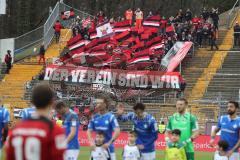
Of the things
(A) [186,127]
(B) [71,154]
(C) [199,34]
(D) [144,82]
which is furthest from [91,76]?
(B) [71,154]

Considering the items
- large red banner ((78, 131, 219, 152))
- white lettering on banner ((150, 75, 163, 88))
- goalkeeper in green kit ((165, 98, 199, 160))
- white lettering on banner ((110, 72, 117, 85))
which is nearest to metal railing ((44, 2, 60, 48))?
white lettering on banner ((110, 72, 117, 85))

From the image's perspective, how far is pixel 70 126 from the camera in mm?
13750

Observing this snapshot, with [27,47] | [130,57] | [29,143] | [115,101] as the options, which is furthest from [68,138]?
[27,47]

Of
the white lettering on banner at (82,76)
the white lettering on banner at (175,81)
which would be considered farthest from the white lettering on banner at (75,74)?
the white lettering on banner at (175,81)

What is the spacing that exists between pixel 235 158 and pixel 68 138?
13.0 ft

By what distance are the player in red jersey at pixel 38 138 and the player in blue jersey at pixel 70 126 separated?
6.64 meters

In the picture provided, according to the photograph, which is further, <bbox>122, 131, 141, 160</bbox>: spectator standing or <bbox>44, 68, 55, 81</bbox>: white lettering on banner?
<bbox>44, 68, 55, 81</bbox>: white lettering on banner

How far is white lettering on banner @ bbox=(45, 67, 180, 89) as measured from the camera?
1513 inches

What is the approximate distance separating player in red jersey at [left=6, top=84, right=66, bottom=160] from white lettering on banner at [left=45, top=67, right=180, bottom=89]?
103ft

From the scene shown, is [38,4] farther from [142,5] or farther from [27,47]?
[27,47]

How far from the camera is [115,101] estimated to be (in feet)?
118

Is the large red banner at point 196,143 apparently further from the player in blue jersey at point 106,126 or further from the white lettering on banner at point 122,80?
the player in blue jersey at point 106,126

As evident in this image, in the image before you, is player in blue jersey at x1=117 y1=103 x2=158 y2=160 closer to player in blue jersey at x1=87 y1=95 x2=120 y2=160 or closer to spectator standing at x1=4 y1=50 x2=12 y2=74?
player in blue jersey at x1=87 y1=95 x2=120 y2=160

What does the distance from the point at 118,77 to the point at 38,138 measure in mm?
33204
